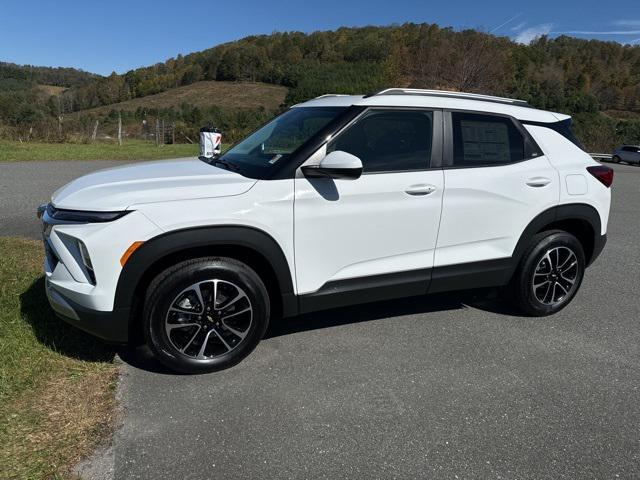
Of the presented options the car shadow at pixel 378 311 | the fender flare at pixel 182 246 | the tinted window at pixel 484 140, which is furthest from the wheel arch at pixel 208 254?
the tinted window at pixel 484 140

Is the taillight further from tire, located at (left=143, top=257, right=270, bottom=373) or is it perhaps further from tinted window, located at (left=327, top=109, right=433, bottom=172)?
tire, located at (left=143, top=257, right=270, bottom=373)

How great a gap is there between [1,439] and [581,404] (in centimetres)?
317

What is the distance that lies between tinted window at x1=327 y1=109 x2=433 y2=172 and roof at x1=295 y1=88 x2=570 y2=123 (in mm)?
78

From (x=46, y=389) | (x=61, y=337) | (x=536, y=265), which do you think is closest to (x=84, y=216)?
(x=46, y=389)

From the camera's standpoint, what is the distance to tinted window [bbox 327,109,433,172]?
10.7 ft

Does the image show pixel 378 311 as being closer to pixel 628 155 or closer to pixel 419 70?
pixel 628 155

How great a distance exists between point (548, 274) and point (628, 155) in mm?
37192

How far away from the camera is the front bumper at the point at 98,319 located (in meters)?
2.76

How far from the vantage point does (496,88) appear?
1858 inches

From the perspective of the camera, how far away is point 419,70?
47.0 meters

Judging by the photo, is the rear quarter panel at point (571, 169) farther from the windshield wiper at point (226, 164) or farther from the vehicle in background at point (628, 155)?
the vehicle in background at point (628, 155)

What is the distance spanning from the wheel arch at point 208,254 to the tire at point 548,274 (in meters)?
2.03

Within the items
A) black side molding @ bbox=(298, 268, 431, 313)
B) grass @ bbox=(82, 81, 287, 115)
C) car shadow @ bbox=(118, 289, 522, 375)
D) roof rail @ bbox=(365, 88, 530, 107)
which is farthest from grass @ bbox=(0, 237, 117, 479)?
grass @ bbox=(82, 81, 287, 115)

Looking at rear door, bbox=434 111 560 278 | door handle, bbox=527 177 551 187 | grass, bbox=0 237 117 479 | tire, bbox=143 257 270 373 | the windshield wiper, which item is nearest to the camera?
grass, bbox=0 237 117 479
